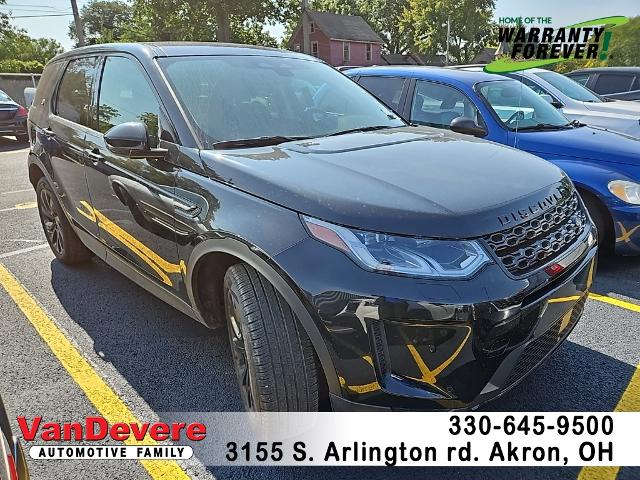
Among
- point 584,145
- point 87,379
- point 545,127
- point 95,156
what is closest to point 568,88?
point 545,127

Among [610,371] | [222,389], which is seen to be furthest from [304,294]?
[610,371]

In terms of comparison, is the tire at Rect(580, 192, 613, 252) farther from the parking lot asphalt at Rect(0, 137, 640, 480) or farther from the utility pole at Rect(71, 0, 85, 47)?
the utility pole at Rect(71, 0, 85, 47)

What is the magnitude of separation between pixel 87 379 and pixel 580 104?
6668 mm

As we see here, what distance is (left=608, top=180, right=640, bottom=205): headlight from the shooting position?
3.92 m

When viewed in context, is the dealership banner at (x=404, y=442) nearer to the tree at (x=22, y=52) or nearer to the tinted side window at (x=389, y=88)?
the tinted side window at (x=389, y=88)

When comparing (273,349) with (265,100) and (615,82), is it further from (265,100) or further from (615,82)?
(615,82)

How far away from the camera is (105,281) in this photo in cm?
407

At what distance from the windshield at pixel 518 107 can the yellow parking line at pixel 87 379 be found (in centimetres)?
388

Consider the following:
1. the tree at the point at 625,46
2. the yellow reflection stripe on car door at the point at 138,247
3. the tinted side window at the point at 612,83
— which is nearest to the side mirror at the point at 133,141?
the yellow reflection stripe on car door at the point at 138,247

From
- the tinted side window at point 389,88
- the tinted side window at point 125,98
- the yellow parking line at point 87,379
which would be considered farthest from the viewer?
the tinted side window at point 389,88

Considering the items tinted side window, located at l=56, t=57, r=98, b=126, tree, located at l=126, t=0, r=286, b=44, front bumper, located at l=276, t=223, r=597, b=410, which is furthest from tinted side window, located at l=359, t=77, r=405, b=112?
tree, located at l=126, t=0, r=286, b=44

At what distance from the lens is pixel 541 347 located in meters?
2.05

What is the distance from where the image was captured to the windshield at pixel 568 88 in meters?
7.06

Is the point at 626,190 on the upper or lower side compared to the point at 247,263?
lower
